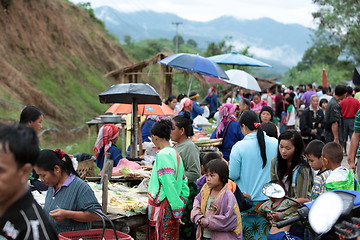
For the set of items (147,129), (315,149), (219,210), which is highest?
(315,149)

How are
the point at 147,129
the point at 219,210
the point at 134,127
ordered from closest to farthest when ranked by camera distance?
the point at 219,210
the point at 134,127
the point at 147,129

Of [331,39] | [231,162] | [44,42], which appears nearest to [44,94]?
[44,42]

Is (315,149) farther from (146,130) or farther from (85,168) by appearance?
(146,130)

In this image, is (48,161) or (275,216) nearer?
(48,161)

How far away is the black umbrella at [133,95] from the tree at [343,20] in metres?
40.4

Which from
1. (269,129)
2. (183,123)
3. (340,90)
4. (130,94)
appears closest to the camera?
(183,123)

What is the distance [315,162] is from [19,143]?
13.2 feet

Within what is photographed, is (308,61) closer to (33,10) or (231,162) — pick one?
(33,10)

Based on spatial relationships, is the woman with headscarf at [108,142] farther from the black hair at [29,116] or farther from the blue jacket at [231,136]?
the black hair at [29,116]

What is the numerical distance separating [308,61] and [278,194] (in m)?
99.7

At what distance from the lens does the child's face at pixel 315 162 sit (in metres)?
5.78

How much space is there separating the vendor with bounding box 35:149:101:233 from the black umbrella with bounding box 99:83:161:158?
3.90 metres

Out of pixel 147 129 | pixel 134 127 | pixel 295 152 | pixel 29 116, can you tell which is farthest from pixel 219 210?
pixel 147 129

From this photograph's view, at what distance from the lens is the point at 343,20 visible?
1881 inches
